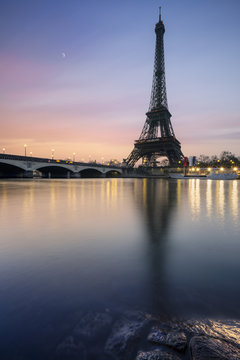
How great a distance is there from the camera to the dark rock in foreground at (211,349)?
5.05ft

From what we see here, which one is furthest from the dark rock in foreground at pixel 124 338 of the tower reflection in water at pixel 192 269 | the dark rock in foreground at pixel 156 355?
the tower reflection in water at pixel 192 269

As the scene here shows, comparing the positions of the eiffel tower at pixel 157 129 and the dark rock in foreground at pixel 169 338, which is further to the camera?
the eiffel tower at pixel 157 129

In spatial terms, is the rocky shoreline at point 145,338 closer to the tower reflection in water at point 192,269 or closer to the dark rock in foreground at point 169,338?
the dark rock in foreground at point 169,338

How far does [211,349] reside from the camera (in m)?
1.61

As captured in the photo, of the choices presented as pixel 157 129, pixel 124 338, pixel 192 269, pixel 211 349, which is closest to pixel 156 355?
pixel 124 338

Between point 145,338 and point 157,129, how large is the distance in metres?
A: 82.6


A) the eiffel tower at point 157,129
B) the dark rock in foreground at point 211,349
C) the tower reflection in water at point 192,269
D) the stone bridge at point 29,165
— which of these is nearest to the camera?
the dark rock in foreground at point 211,349

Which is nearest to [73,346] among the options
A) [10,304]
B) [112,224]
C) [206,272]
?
[10,304]

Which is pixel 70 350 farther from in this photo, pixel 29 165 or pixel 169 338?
pixel 29 165

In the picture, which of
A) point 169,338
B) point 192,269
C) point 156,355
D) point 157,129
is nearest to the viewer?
point 156,355

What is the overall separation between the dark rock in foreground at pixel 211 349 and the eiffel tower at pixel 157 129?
70736 millimetres

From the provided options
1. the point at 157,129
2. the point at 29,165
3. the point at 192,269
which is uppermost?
the point at 157,129

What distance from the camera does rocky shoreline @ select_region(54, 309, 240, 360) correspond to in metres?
1.58

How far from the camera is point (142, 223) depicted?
19.9ft
